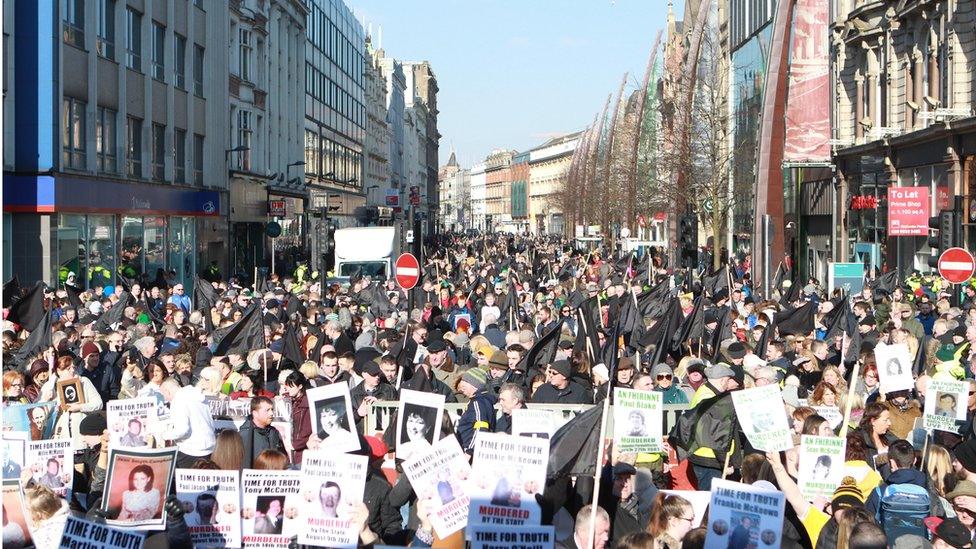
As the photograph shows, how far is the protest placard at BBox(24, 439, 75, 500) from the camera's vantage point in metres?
9.12

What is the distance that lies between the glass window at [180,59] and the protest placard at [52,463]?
120 feet

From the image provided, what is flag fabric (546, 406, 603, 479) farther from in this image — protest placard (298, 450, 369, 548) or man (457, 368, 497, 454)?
protest placard (298, 450, 369, 548)

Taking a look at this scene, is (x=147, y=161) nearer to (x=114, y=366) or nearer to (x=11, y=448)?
(x=114, y=366)

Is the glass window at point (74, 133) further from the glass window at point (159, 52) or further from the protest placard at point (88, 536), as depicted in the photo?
the protest placard at point (88, 536)

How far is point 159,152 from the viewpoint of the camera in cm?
4281

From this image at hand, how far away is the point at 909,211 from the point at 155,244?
20.3 m

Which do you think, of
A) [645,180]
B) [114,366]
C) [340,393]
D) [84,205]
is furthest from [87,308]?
[645,180]

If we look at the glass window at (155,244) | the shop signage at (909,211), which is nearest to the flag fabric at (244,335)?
the shop signage at (909,211)

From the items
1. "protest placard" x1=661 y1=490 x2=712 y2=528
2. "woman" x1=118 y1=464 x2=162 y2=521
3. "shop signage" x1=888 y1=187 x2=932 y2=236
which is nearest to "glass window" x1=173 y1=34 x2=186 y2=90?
"shop signage" x1=888 y1=187 x2=932 y2=236

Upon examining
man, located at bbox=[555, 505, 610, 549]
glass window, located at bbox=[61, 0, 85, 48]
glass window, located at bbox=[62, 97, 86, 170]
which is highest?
glass window, located at bbox=[61, 0, 85, 48]

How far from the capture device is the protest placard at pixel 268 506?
817cm

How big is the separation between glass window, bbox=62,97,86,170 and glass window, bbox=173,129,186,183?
901 centimetres

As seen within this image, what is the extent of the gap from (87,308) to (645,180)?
41.1m

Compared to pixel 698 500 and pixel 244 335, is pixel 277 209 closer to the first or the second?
pixel 244 335
